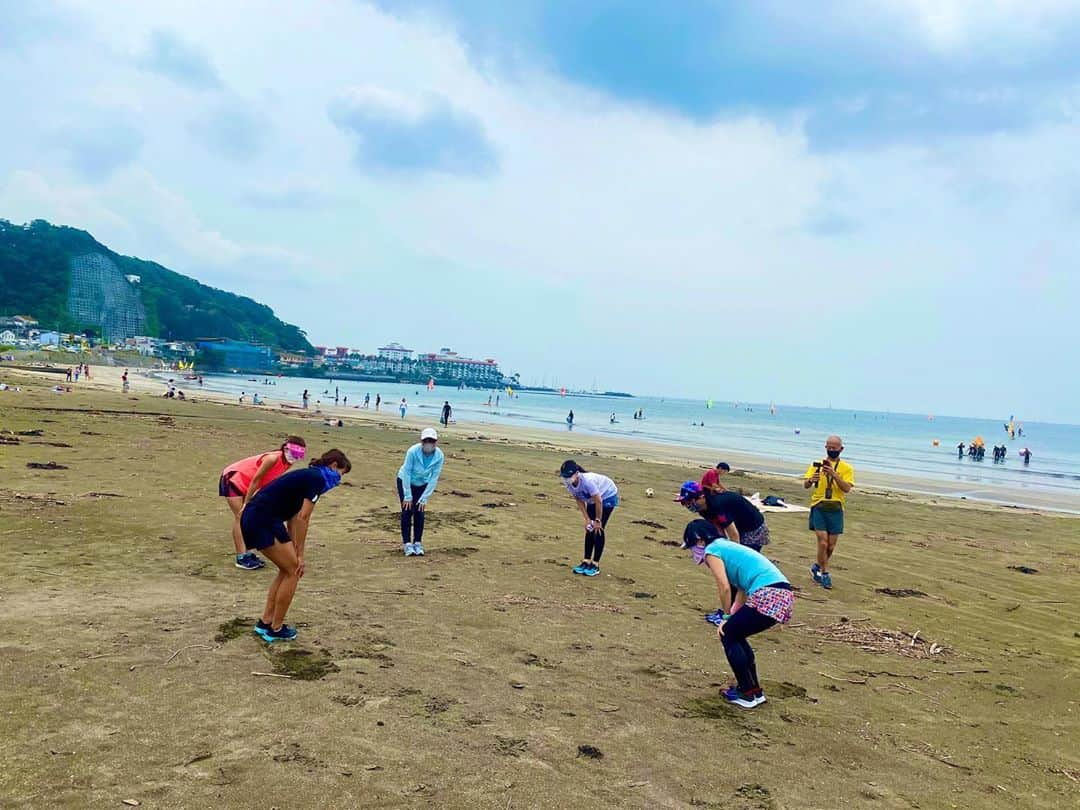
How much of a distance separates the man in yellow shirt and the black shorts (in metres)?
7.33

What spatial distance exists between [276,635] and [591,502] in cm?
460

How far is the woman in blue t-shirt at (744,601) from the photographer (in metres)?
5.29

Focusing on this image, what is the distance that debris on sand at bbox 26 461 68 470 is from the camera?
13562 mm

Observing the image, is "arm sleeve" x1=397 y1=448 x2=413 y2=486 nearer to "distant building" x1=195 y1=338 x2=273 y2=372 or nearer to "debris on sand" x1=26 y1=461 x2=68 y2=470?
"debris on sand" x1=26 y1=461 x2=68 y2=470

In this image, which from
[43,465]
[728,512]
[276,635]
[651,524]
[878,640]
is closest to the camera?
[276,635]

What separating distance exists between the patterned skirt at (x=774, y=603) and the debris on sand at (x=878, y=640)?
3.03m

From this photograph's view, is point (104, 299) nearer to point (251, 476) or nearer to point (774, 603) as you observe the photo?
point (251, 476)

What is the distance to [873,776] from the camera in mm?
4766

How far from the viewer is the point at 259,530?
578cm

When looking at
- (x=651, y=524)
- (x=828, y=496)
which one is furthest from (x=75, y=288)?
(x=828, y=496)

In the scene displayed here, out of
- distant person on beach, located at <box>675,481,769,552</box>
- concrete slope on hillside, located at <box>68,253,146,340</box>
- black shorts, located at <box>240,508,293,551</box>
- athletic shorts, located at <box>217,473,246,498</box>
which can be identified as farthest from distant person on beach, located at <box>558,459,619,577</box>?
concrete slope on hillside, located at <box>68,253,146,340</box>

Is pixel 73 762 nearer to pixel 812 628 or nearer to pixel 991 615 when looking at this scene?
pixel 812 628

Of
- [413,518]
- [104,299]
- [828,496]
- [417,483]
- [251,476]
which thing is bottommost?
[413,518]

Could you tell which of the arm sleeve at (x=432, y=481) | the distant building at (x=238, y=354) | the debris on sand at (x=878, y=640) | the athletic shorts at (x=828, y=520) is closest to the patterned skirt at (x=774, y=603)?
the debris on sand at (x=878, y=640)
